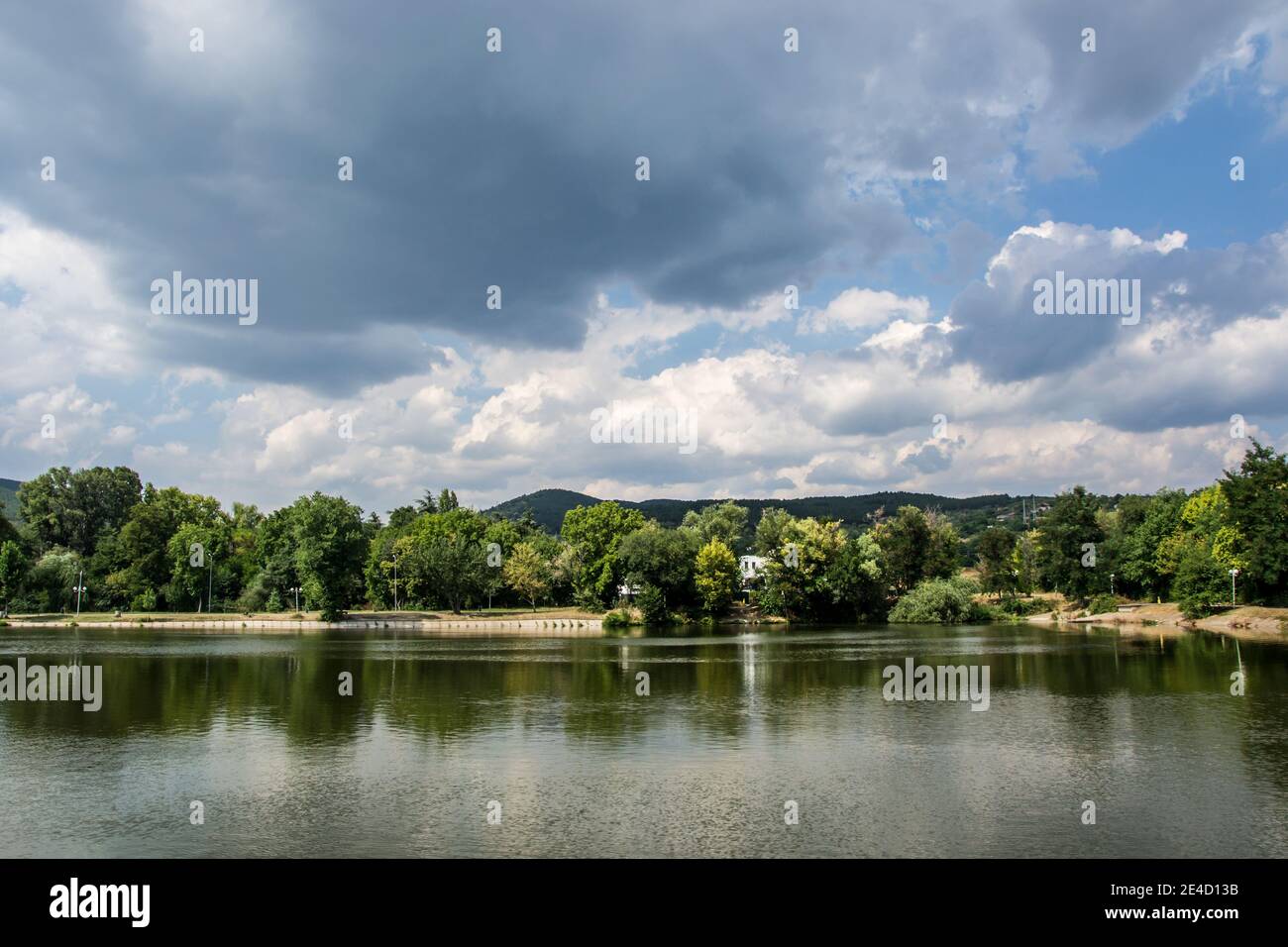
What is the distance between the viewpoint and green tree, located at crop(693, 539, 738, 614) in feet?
320

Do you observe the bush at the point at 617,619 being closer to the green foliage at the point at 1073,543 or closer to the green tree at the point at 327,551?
the green tree at the point at 327,551

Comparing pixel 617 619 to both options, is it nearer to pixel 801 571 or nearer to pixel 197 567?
pixel 801 571

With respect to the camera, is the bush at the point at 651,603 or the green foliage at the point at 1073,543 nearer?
the green foliage at the point at 1073,543

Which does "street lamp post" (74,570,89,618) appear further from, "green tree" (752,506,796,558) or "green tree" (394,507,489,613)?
"green tree" (752,506,796,558)

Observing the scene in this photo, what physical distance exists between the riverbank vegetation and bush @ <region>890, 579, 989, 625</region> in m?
0.20

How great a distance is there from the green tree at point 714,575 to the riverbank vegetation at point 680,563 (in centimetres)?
17

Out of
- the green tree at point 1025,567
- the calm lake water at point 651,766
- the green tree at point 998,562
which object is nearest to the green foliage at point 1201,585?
the green tree at point 998,562

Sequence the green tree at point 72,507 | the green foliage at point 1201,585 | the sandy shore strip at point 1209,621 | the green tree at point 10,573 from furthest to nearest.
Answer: the green tree at point 72,507
the green tree at point 10,573
the green foliage at point 1201,585
the sandy shore strip at point 1209,621

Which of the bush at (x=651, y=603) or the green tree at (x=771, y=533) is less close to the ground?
the green tree at (x=771, y=533)

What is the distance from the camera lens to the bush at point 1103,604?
290 ft

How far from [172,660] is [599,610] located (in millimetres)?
59583
